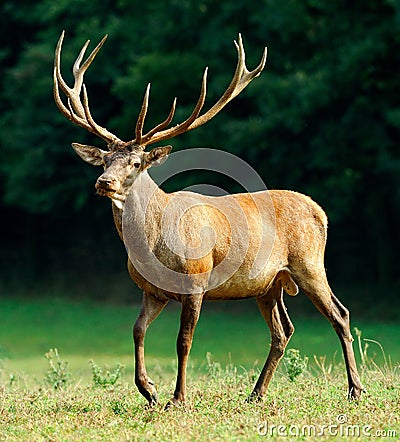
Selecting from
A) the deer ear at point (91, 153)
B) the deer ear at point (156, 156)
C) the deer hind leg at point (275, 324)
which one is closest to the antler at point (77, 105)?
the deer ear at point (91, 153)

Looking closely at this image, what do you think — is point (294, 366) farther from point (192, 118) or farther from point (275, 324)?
point (192, 118)

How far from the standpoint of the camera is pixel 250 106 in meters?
20.7

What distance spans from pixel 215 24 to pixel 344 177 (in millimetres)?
4480

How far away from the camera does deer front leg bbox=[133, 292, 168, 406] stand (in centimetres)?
714

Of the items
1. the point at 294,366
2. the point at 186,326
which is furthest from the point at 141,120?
the point at 294,366

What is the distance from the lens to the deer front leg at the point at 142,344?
7141 millimetres

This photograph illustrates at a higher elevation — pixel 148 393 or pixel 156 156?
pixel 156 156

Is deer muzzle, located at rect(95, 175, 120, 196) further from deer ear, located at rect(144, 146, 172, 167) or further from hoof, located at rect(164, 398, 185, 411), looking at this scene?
hoof, located at rect(164, 398, 185, 411)

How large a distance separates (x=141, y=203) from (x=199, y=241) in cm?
52

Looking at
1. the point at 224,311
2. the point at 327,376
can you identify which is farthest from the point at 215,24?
the point at 327,376

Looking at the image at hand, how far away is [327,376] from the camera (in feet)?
28.7

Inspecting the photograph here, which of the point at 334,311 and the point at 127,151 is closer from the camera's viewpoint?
the point at 127,151

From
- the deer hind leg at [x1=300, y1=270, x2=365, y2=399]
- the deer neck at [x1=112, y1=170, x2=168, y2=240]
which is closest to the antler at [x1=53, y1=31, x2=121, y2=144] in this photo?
the deer neck at [x1=112, y1=170, x2=168, y2=240]

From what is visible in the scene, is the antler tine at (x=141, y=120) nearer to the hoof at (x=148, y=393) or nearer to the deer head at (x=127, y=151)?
the deer head at (x=127, y=151)
